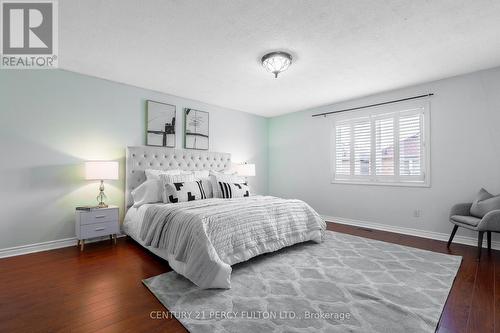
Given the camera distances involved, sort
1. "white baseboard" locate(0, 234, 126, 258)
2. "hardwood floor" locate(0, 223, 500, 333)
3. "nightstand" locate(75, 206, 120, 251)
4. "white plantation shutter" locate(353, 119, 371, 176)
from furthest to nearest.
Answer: "white plantation shutter" locate(353, 119, 371, 176) → "nightstand" locate(75, 206, 120, 251) → "white baseboard" locate(0, 234, 126, 258) → "hardwood floor" locate(0, 223, 500, 333)

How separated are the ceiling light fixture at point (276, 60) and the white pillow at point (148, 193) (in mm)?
2213

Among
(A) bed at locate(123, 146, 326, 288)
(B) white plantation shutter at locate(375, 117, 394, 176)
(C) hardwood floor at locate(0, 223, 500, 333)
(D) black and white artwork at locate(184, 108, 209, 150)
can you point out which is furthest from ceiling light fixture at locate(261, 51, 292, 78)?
(C) hardwood floor at locate(0, 223, 500, 333)

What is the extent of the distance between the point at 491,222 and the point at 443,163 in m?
1.18

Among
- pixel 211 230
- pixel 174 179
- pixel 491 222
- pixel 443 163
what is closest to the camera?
pixel 211 230

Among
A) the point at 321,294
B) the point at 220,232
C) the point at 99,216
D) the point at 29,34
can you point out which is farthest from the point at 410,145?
the point at 29,34

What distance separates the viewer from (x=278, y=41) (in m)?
2.54

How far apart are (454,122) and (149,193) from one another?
4561 mm

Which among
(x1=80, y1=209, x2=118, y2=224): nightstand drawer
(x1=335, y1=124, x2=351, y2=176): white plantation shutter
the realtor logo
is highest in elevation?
the realtor logo

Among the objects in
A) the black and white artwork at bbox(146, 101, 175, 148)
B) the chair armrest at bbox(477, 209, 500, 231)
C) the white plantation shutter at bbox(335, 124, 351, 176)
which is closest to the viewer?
the chair armrest at bbox(477, 209, 500, 231)

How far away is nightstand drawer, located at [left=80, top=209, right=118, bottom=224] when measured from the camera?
308cm

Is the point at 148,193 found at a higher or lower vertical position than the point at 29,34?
lower

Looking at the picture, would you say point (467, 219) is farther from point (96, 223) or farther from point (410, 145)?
point (96, 223)

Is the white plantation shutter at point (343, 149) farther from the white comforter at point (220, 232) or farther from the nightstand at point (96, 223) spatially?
the nightstand at point (96, 223)

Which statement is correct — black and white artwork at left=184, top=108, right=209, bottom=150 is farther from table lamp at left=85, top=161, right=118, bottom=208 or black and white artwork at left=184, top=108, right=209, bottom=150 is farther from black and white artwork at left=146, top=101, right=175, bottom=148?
table lamp at left=85, top=161, right=118, bottom=208
